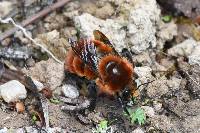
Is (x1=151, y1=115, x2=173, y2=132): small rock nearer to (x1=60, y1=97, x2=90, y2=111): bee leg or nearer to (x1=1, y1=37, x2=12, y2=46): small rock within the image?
(x1=60, y1=97, x2=90, y2=111): bee leg

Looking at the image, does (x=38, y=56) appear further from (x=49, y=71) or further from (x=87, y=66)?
(x=87, y=66)

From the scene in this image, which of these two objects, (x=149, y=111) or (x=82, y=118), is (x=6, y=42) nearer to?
(x=82, y=118)

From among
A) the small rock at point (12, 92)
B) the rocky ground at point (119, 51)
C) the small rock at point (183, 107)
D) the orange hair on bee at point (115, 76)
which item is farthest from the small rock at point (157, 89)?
the small rock at point (12, 92)

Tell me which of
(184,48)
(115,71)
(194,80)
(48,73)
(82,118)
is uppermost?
(184,48)

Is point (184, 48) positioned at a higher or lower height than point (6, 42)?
higher

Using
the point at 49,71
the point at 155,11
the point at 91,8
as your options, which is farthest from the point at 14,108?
the point at 155,11

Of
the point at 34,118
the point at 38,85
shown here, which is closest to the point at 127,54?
the point at 38,85

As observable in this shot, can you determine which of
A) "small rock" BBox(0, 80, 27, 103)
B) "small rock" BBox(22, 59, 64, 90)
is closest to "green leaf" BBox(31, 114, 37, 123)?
"small rock" BBox(0, 80, 27, 103)

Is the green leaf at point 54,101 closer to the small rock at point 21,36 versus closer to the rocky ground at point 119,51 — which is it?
the rocky ground at point 119,51
